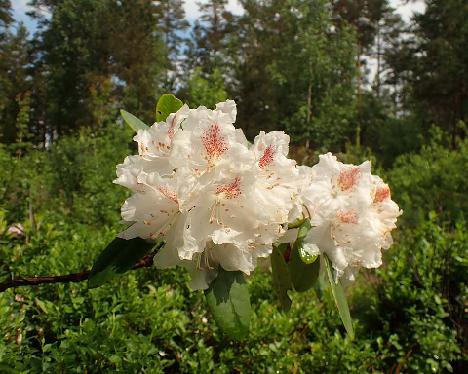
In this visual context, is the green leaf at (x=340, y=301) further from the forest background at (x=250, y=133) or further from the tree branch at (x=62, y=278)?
the forest background at (x=250, y=133)

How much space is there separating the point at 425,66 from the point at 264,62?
7.29 meters

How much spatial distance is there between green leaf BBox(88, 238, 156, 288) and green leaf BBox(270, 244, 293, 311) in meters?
0.26

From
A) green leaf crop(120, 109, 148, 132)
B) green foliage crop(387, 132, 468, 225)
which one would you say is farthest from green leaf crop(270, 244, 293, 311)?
green foliage crop(387, 132, 468, 225)

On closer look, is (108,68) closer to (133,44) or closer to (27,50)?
(133,44)

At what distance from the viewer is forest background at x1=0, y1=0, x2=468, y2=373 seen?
90.3 inches

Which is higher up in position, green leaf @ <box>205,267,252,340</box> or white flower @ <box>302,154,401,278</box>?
white flower @ <box>302,154,401,278</box>

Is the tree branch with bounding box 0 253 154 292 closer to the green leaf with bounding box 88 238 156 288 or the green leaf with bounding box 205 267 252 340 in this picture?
the green leaf with bounding box 88 238 156 288

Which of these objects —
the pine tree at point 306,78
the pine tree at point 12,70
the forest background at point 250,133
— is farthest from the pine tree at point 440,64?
the pine tree at point 12,70

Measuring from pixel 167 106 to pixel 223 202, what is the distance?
274mm

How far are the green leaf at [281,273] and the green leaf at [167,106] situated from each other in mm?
334

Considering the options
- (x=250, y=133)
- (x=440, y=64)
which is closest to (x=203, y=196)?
(x=440, y=64)

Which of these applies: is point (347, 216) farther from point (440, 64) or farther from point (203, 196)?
point (440, 64)

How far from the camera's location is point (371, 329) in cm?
318

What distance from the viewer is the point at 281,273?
0.98 m
